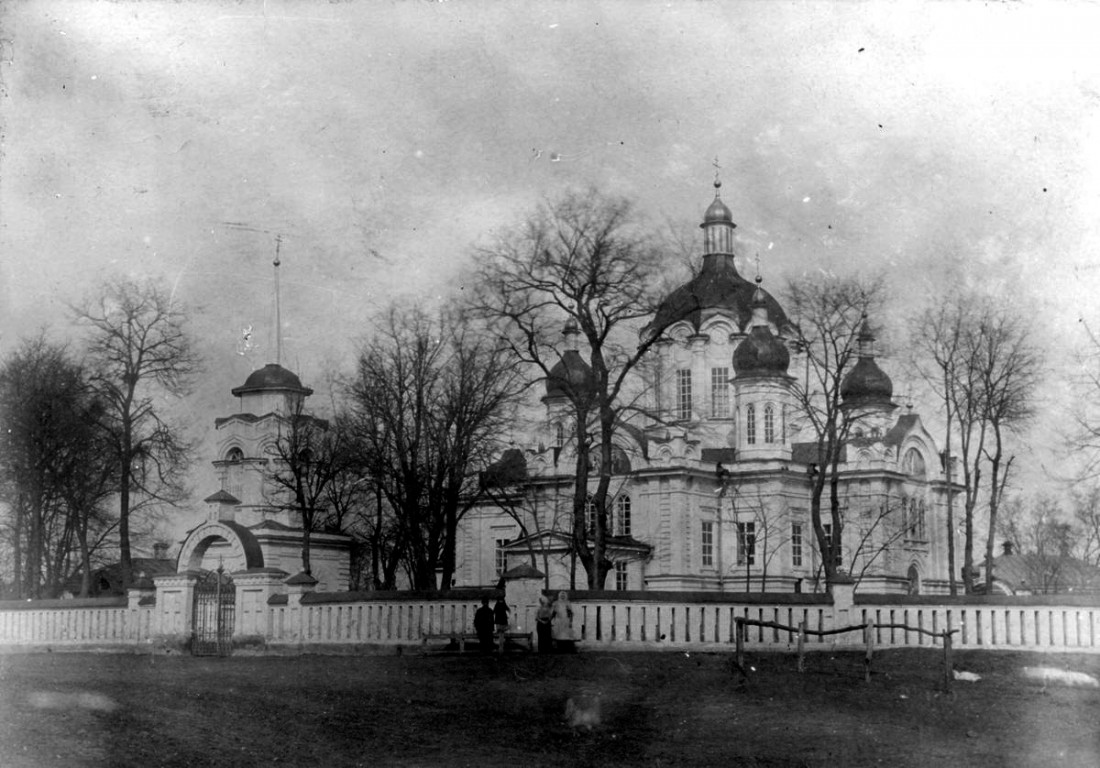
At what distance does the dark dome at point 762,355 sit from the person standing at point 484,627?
106ft

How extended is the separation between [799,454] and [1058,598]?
3474 cm

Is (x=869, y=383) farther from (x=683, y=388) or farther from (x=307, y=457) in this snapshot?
(x=307, y=457)

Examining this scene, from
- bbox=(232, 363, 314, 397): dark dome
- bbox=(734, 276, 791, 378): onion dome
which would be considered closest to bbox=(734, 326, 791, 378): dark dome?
bbox=(734, 276, 791, 378): onion dome

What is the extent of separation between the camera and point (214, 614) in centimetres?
2739

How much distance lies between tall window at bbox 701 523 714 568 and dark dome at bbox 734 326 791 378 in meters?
6.08

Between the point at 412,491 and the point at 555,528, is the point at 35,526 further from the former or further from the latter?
the point at 555,528

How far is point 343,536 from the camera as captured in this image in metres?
56.2

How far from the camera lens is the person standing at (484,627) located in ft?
76.8

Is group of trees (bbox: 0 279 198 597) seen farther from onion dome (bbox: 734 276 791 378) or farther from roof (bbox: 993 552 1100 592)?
roof (bbox: 993 552 1100 592)

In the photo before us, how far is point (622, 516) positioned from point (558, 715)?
121 feet

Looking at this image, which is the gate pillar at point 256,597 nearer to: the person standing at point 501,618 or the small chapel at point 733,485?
the person standing at point 501,618

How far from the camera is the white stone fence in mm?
22250

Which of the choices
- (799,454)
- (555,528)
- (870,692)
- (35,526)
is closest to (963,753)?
(870,692)

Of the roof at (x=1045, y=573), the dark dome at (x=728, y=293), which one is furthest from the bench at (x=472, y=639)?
the roof at (x=1045, y=573)
